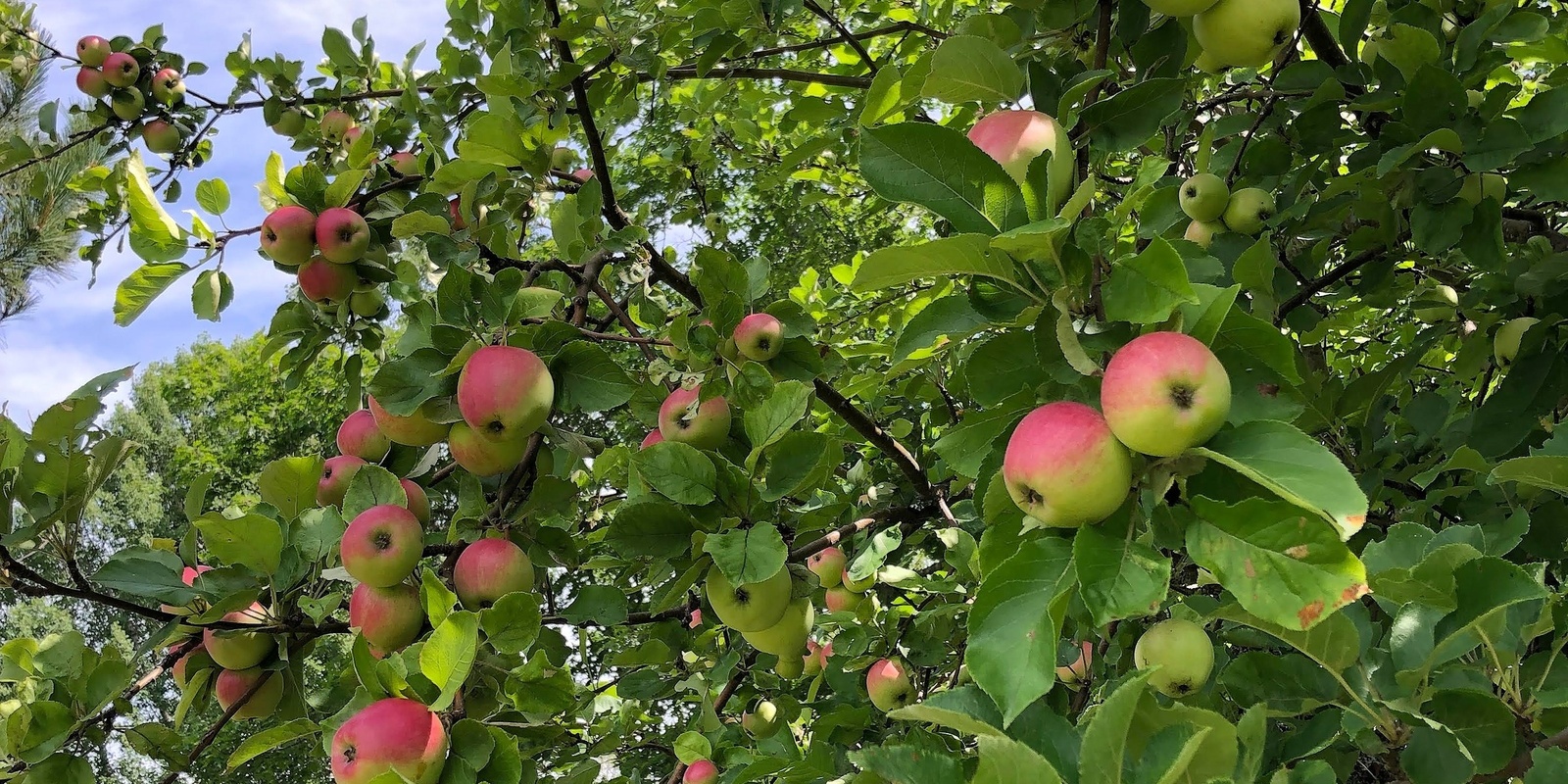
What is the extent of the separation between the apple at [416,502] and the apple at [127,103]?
185 cm

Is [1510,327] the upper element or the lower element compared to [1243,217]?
lower

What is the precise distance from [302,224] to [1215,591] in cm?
208

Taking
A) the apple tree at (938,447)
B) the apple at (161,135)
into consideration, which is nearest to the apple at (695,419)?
the apple tree at (938,447)

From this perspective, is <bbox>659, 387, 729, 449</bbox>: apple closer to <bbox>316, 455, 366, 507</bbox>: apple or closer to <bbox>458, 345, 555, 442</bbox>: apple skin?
<bbox>458, 345, 555, 442</bbox>: apple skin

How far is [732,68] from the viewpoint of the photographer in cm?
232

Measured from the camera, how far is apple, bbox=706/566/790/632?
1.36m

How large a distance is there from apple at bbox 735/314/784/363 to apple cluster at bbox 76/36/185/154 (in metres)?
2.14

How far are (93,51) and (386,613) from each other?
2.22 m

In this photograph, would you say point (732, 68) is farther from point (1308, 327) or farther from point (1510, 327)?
point (1510, 327)

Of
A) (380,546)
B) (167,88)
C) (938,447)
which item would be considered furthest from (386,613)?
(167,88)

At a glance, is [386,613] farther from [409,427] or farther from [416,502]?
[409,427]

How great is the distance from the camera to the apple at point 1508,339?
77.6 inches

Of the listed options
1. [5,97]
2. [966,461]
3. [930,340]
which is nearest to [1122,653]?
[966,461]

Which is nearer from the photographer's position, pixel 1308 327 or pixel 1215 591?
pixel 1308 327
